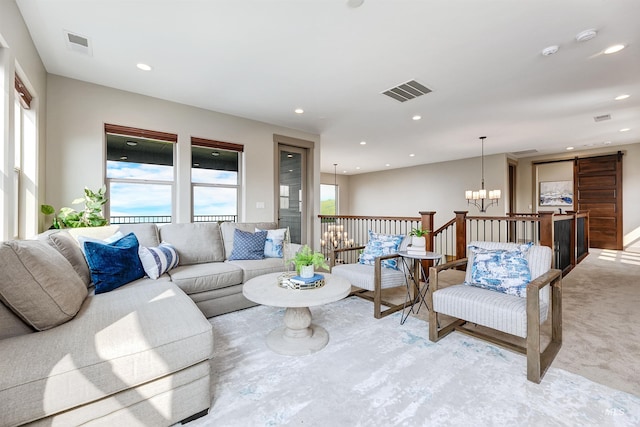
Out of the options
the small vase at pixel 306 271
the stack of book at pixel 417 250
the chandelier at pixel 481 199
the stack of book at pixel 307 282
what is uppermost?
the chandelier at pixel 481 199

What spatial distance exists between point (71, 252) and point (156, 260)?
639 millimetres

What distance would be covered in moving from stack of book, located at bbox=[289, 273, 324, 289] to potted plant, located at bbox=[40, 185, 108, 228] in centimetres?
247

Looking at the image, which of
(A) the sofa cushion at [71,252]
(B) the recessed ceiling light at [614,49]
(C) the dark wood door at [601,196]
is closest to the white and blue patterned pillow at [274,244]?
(A) the sofa cushion at [71,252]

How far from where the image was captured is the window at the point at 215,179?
430 cm

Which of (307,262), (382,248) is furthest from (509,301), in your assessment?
(307,262)

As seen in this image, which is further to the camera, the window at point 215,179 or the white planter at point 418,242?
the window at point 215,179

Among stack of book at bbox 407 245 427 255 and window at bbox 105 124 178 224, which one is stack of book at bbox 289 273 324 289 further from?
window at bbox 105 124 178 224

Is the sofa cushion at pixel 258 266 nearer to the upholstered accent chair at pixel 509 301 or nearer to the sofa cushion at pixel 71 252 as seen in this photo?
the sofa cushion at pixel 71 252

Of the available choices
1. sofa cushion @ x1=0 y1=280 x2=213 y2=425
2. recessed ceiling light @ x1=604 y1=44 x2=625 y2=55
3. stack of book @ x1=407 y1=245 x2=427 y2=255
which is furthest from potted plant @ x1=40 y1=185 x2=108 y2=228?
recessed ceiling light @ x1=604 y1=44 x2=625 y2=55

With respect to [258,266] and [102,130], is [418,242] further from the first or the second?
[102,130]

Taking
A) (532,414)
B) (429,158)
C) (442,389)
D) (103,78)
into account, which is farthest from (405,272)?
(429,158)

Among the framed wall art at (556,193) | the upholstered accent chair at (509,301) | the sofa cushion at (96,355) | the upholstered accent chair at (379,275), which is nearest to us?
the sofa cushion at (96,355)

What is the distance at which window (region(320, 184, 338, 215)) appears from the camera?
1175 centimetres

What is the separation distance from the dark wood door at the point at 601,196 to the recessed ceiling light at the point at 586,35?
655 centimetres
